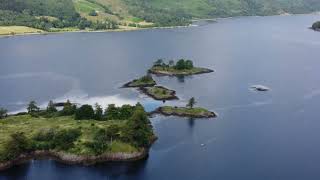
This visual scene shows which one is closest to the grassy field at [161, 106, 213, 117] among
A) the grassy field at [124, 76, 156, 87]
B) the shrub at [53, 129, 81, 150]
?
the grassy field at [124, 76, 156, 87]

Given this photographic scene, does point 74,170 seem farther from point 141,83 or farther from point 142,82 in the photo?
point 142,82

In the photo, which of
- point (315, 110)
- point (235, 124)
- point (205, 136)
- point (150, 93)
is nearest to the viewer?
point (205, 136)

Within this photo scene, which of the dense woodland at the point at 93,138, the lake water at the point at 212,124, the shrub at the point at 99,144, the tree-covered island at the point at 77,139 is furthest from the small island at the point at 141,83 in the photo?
the shrub at the point at 99,144

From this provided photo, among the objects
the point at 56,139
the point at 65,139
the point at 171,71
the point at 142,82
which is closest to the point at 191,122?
the point at 65,139

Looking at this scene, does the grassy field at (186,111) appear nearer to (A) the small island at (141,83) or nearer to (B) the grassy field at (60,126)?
(B) the grassy field at (60,126)

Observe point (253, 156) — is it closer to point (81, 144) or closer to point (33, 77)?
point (81, 144)

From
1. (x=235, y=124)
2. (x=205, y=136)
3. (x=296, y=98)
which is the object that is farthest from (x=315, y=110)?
(x=205, y=136)
